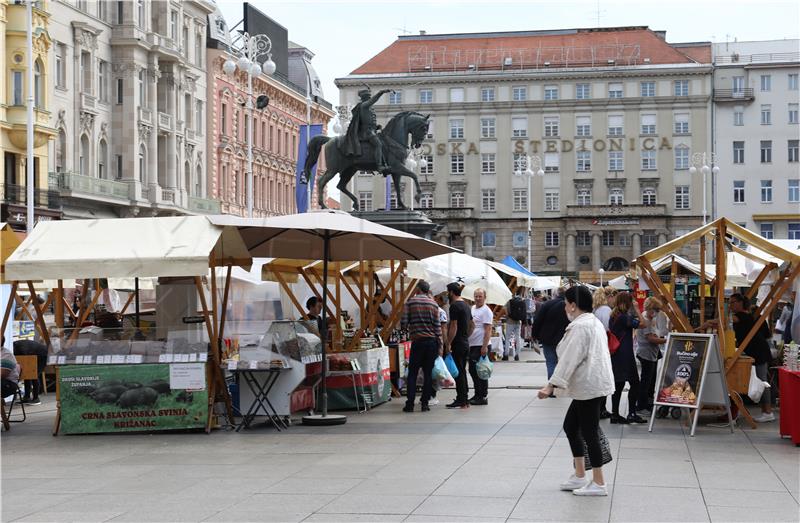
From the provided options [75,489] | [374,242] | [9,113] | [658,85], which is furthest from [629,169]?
[75,489]

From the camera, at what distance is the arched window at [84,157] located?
52781 millimetres

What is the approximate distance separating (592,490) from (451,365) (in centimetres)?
826

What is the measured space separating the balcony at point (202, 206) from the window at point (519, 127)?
145ft

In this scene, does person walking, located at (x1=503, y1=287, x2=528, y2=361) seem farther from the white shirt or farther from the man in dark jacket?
the man in dark jacket

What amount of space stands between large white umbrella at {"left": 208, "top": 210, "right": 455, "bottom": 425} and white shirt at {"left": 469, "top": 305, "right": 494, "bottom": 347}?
115cm

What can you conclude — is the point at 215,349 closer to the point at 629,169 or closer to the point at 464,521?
the point at 464,521

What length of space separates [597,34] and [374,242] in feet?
305

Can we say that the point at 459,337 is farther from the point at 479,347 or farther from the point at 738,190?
the point at 738,190

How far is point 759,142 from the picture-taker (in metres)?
103

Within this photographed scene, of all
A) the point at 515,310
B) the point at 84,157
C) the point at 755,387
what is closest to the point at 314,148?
the point at 515,310

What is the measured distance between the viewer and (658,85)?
10344cm

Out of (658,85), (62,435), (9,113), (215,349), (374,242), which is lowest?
(62,435)

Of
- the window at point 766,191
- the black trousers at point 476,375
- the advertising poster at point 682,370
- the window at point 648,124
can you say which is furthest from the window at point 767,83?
the advertising poster at point 682,370

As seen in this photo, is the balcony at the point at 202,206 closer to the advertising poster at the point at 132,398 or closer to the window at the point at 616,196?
the window at the point at 616,196
